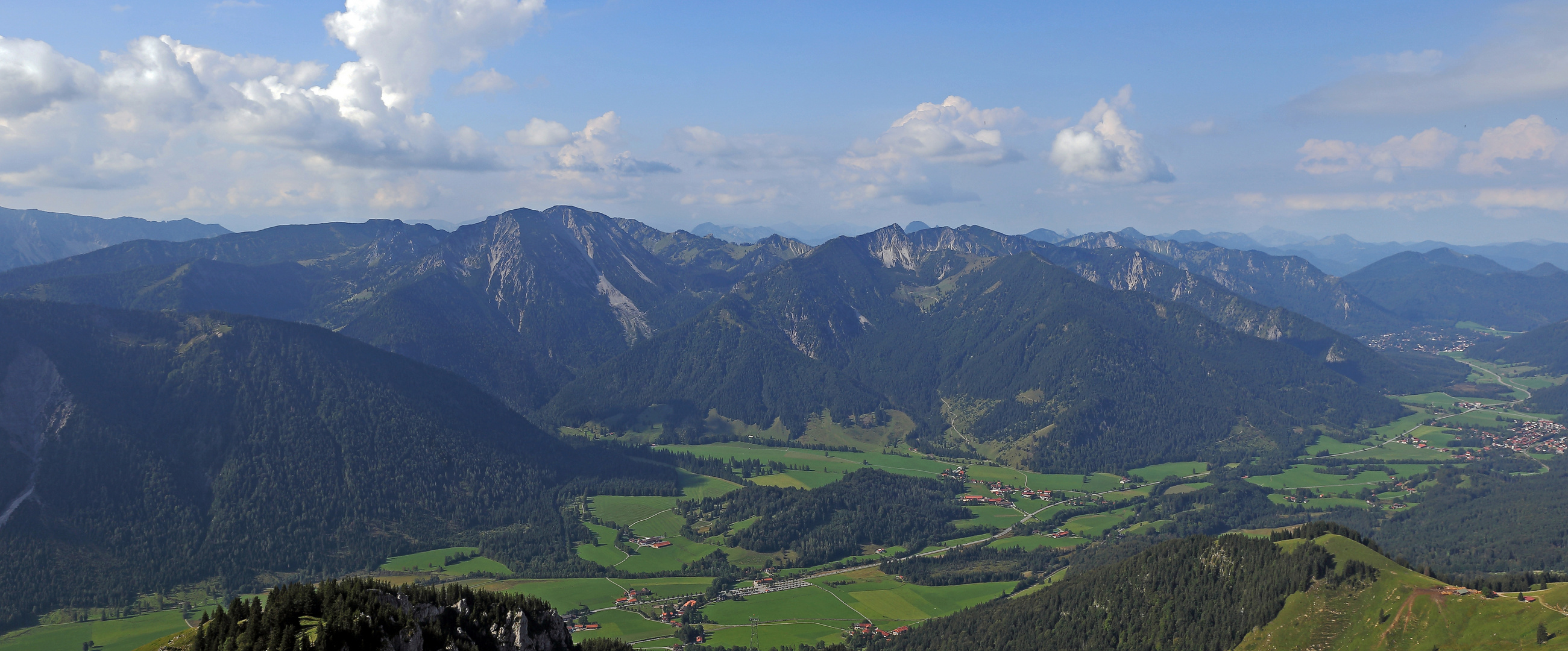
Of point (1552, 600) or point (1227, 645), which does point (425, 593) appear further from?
point (1552, 600)

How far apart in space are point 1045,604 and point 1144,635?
22392mm

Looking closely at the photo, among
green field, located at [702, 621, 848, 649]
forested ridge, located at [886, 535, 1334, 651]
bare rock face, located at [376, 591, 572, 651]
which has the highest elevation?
bare rock face, located at [376, 591, 572, 651]

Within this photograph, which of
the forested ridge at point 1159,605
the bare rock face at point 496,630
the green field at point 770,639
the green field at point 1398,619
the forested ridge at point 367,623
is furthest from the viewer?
the green field at point 770,639

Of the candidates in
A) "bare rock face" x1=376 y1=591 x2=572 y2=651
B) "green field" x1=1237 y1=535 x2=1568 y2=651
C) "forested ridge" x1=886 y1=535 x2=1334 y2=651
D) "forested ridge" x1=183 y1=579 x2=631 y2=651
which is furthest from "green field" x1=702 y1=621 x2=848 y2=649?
"green field" x1=1237 y1=535 x2=1568 y2=651

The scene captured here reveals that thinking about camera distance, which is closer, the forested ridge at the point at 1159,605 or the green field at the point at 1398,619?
the green field at the point at 1398,619

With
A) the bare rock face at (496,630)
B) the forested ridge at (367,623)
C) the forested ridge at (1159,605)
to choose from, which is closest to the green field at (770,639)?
the forested ridge at (1159,605)

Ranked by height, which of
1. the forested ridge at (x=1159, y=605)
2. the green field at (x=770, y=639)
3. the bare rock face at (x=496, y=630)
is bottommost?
the green field at (x=770, y=639)

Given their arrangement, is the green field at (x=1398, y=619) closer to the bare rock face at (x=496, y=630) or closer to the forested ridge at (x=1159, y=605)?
the forested ridge at (x=1159, y=605)

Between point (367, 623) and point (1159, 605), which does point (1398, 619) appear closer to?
point (1159, 605)

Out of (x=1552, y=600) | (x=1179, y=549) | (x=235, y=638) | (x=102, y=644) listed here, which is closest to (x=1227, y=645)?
(x=1179, y=549)

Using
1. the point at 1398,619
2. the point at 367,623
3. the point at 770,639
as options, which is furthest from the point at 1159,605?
the point at 367,623

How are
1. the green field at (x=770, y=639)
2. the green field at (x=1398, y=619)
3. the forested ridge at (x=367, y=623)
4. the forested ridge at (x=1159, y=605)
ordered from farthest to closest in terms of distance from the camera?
the green field at (x=770, y=639) < the forested ridge at (x=1159, y=605) < the green field at (x=1398, y=619) < the forested ridge at (x=367, y=623)

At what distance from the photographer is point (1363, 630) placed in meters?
142

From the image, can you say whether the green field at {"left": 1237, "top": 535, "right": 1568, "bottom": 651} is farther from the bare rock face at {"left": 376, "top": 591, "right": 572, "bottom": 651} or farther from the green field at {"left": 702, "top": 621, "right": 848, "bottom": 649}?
the bare rock face at {"left": 376, "top": 591, "right": 572, "bottom": 651}
